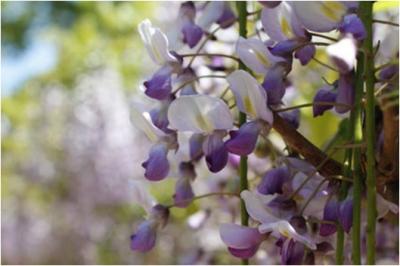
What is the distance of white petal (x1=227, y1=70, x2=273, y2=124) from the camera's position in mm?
502

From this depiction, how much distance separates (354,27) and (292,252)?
0.46 feet

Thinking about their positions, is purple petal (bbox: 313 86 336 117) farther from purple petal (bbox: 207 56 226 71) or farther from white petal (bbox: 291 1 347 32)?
purple petal (bbox: 207 56 226 71)

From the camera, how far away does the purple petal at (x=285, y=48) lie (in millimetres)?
503

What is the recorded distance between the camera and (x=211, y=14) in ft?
2.09

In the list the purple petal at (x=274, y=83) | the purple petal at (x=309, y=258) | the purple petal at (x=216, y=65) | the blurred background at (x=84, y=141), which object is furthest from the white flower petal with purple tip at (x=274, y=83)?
the blurred background at (x=84, y=141)

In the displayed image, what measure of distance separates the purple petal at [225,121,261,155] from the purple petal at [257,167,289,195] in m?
0.05

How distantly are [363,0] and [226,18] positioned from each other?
160 mm

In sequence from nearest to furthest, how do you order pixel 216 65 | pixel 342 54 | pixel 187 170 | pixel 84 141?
1. pixel 342 54
2. pixel 187 170
3. pixel 216 65
4. pixel 84 141

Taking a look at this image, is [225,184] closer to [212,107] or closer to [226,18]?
[226,18]

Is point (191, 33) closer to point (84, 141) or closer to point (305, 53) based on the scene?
point (305, 53)

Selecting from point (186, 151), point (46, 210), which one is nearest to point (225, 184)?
point (186, 151)

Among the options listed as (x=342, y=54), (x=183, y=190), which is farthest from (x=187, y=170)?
(x=342, y=54)

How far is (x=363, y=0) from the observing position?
50 centimetres

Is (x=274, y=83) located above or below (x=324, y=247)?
above
